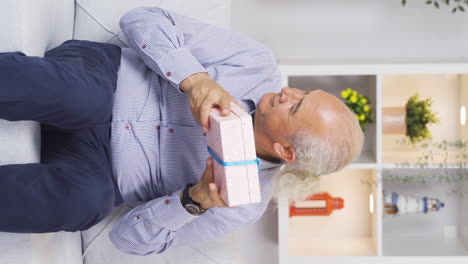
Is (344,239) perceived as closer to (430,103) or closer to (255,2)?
(430,103)

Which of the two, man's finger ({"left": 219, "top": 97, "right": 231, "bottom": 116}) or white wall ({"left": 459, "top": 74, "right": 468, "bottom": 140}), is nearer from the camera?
man's finger ({"left": 219, "top": 97, "right": 231, "bottom": 116})

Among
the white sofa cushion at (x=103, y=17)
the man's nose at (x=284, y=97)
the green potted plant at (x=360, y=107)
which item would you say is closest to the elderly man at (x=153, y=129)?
the man's nose at (x=284, y=97)

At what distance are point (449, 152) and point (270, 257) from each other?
93 cm

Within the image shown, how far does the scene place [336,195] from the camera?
8.84ft

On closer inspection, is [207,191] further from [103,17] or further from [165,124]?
[103,17]

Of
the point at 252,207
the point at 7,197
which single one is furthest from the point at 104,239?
the point at 7,197

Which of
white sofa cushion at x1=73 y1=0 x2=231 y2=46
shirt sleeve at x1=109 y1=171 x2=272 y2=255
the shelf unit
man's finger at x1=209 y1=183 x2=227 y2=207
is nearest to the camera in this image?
man's finger at x1=209 y1=183 x2=227 y2=207

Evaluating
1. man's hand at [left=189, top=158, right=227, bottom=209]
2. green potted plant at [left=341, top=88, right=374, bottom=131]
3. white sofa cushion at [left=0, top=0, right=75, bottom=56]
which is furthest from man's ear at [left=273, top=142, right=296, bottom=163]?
green potted plant at [left=341, top=88, right=374, bottom=131]

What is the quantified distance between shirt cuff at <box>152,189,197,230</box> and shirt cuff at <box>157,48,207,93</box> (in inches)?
11.4

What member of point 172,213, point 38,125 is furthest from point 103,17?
point 172,213

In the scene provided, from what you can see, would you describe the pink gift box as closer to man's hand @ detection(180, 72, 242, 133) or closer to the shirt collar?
man's hand @ detection(180, 72, 242, 133)

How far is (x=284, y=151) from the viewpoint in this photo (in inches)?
59.9

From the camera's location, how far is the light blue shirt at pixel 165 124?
1.64 metres

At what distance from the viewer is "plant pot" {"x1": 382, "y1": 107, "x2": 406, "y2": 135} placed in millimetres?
2439
